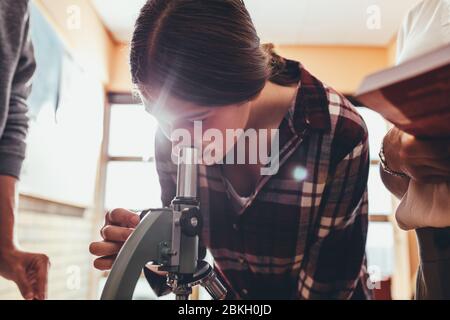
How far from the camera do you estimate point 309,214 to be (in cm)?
82

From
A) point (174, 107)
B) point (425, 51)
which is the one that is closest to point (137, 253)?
point (174, 107)

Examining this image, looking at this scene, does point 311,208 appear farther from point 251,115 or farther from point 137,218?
point 137,218

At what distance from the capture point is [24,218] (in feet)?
6.41

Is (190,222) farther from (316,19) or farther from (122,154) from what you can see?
(122,154)

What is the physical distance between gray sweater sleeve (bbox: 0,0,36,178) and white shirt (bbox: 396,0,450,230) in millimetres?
657

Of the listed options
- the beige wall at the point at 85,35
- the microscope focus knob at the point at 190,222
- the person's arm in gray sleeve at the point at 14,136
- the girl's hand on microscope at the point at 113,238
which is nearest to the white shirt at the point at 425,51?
the microscope focus knob at the point at 190,222

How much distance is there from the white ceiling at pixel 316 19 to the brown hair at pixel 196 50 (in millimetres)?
1883

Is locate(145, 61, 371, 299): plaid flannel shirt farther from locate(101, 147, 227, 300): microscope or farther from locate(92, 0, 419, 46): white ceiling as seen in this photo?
locate(92, 0, 419, 46): white ceiling

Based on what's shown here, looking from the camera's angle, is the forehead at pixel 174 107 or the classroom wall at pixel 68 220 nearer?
the forehead at pixel 174 107

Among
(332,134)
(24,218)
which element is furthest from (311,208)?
(24,218)

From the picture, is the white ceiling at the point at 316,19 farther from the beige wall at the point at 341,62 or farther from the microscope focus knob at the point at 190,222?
the microscope focus knob at the point at 190,222

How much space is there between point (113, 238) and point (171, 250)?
14 centimetres

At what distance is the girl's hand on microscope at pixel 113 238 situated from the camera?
57cm

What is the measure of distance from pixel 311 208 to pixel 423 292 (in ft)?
1.01
